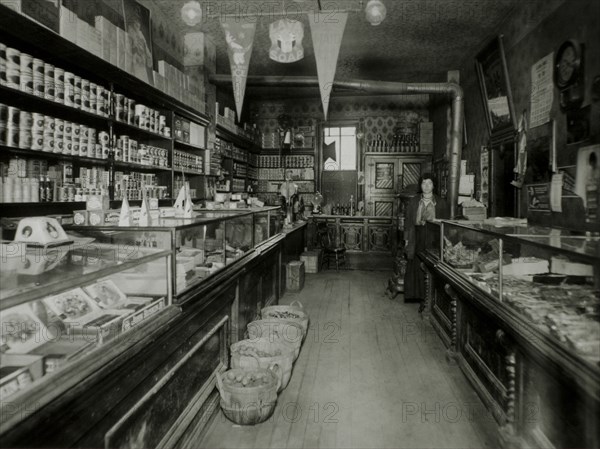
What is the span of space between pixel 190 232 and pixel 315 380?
63.6 inches

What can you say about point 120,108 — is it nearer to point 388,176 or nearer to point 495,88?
point 495,88

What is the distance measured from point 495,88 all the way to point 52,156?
546 centimetres

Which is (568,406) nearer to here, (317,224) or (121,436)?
(121,436)

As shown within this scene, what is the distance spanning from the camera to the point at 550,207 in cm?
438

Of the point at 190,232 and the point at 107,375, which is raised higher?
the point at 190,232

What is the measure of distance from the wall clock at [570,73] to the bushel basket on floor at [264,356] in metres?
3.38

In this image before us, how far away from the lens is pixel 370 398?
10.2 feet

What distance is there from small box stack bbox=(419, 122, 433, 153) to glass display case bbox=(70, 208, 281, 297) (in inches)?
252

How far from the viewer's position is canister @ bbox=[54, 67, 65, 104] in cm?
357

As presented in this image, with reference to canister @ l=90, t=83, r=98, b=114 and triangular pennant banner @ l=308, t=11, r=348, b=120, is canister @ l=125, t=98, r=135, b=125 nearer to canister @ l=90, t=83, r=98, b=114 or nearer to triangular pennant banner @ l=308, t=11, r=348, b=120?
canister @ l=90, t=83, r=98, b=114

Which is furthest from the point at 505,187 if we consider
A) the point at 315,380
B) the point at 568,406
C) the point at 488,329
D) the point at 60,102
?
the point at 60,102

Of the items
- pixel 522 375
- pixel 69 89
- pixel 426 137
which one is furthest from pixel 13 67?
pixel 426 137

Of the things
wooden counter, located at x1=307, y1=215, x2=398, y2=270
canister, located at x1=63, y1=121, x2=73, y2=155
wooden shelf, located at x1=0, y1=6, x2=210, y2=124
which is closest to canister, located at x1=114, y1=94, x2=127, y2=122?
wooden shelf, located at x1=0, y1=6, x2=210, y2=124

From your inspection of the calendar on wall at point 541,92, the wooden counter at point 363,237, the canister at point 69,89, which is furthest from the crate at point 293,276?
the canister at point 69,89
